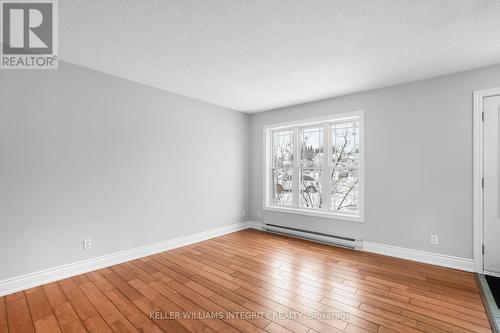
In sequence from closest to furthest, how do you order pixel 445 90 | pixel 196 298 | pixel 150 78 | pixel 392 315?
pixel 392 315
pixel 196 298
pixel 445 90
pixel 150 78

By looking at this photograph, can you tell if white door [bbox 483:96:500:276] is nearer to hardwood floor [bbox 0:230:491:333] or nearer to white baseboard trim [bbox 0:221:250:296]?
hardwood floor [bbox 0:230:491:333]

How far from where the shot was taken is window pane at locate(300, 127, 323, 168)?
4578 mm

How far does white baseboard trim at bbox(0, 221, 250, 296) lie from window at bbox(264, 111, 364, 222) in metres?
1.87

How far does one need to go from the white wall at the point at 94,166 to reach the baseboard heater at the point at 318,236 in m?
1.28

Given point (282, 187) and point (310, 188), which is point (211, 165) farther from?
point (310, 188)

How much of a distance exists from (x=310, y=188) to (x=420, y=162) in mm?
1891

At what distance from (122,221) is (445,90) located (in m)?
4.91

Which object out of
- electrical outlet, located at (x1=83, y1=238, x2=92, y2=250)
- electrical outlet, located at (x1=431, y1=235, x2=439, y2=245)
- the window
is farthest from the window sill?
electrical outlet, located at (x1=83, y1=238, x2=92, y2=250)

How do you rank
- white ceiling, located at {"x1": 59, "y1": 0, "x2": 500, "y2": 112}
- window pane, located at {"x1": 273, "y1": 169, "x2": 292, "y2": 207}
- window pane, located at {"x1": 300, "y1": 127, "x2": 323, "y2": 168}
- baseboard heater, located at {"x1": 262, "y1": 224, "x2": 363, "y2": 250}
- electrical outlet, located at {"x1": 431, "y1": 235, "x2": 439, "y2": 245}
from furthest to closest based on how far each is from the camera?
1. window pane, located at {"x1": 273, "y1": 169, "x2": 292, "y2": 207}
2. window pane, located at {"x1": 300, "y1": 127, "x2": 323, "y2": 168}
3. baseboard heater, located at {"x1": 262, "y1": 224, "x2": 363, "y2": 250}
4. electrical outlet, located at {"x1": 431, "y1": 235, "x2": 439, "y2": 245}
5. white ceiling, located at {"x1": 59, "y1": 0, "x2": 500, "y2": 112}

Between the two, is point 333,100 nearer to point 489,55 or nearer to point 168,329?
point 489,55

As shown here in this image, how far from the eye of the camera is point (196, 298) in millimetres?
2398

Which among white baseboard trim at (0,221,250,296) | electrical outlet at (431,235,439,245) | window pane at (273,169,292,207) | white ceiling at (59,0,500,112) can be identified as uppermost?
white ceiling at (59,0,500,112)

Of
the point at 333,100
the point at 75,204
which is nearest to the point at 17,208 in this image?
the point at 75,204
